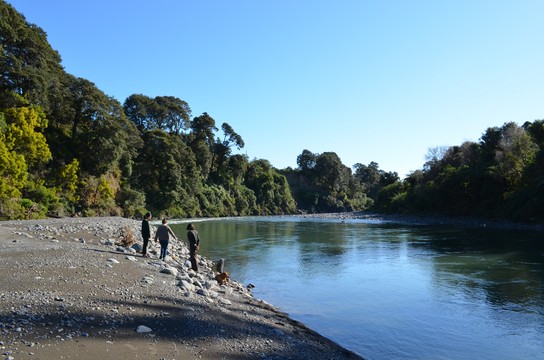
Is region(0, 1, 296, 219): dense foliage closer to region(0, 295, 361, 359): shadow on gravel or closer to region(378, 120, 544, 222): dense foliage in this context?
region(0, 295, 361, 359): shadow on gravel

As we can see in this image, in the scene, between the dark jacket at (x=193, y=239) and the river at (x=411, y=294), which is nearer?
the river at (x=411, y=294)

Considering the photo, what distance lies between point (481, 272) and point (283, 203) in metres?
103

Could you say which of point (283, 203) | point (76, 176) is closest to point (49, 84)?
point (76, 176)

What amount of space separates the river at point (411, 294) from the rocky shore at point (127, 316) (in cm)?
192

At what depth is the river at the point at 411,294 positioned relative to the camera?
35.6ft

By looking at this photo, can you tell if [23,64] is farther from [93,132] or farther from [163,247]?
[163,247]

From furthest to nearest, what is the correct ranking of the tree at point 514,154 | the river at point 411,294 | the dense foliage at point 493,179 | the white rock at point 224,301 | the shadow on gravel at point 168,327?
the tree at point 514,154, the dense foliage at point 493,179, the white rock at point 224,301, the river at point 411,294, the shadow on gravel at point 168,327

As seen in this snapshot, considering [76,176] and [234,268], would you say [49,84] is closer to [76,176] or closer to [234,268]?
[76,176]

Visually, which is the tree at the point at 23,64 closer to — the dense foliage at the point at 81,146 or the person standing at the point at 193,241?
the dense foliage at the point at 81,146

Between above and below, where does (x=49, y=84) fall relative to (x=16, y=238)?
above

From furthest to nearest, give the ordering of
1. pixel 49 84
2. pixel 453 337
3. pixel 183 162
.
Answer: pixel 183 162 → pixel 49 84 → pixel 453 337

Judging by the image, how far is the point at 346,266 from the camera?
2300 centimetres

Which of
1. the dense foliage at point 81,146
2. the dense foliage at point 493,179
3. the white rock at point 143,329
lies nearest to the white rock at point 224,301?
the white rock at point 143,329

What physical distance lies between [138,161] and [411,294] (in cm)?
5968
